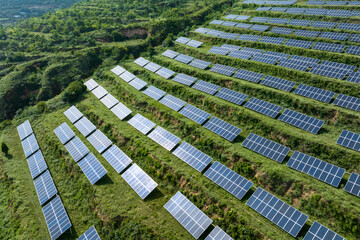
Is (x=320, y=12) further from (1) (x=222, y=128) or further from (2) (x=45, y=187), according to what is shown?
(2) (x=45, y=187)

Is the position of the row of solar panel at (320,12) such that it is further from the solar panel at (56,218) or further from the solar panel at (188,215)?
the solar panel at (56,218)

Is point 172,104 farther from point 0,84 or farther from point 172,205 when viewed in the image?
point 0,84

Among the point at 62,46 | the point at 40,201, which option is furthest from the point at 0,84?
the point at 40,201

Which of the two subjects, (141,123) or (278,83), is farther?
(278,83)

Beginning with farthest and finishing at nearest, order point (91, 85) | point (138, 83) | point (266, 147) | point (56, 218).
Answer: point (91, 85) → point (138, 83) → point (266, 147) → point (56, 218)

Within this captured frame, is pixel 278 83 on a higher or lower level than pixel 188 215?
higher

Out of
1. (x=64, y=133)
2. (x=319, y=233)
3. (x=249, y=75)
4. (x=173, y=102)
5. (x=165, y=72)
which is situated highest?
(x=249, y=75)

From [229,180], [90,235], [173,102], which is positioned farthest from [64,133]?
[229,180]

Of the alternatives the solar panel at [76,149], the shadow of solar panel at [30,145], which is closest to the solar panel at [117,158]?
the solar panel at [76,149]

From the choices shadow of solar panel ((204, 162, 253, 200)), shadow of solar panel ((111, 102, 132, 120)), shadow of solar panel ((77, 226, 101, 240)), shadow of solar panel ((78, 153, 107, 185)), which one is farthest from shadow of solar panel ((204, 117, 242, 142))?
shadow of solar panel ((77, 226, 101, 240))
